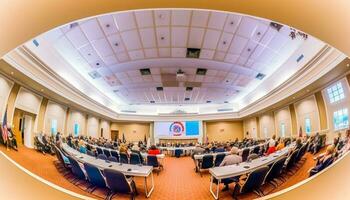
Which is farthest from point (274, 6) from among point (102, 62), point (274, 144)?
point (102, 62)

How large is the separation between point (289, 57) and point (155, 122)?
96 centimetres

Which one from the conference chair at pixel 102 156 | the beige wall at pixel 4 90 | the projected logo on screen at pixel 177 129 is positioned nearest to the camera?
the beige wall at pixel 4 90

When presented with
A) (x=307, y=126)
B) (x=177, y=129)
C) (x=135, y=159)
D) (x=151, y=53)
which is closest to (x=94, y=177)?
(x=135, y=159)

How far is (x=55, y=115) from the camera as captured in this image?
4.24 feet

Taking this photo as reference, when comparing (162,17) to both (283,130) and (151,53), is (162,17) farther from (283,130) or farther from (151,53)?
(283,130)

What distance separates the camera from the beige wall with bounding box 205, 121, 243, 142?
153cm

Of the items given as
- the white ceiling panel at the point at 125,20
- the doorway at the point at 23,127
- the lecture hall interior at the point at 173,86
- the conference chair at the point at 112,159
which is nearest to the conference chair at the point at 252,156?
the lecture hall interior at the point at 173,86

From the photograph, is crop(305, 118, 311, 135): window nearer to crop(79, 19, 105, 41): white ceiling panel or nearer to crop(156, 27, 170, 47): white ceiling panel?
crop(156, 27, 170, 47): white ceiling panel

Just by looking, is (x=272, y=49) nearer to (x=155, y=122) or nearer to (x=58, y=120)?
(x=155, y=122)

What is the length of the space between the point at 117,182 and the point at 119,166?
0.48 feet

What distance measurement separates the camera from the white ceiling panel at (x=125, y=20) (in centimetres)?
125

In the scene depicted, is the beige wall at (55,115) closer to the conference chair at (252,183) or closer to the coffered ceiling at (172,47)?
the coffered ceiling at (172,47)

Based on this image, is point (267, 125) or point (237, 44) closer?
point (237, 44)

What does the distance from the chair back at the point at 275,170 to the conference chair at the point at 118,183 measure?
2.50ft
